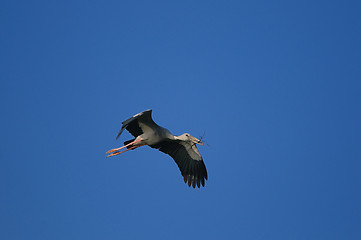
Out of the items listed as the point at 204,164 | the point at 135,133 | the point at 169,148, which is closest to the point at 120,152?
the point at 135,133

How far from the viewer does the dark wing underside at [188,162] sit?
54.0 ft

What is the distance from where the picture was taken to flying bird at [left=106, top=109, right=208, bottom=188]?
15.3 meters

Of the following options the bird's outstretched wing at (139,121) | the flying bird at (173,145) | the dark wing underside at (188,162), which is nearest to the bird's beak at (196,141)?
the flying bird at (173,145)

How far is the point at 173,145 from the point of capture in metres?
16.5

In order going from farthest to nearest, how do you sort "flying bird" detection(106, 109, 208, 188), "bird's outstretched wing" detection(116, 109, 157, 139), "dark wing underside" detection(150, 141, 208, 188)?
"dark wing underside" detection(150, 141, 208, 188), "flying bird" detection(106, 109, 208, 188), "bird's outstretched wing" detection(116, 109, 157, 139)

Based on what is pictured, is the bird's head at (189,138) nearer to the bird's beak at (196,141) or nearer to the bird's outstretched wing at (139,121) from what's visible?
the bird's beak at (196,141)

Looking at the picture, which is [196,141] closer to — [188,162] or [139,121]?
[188,162]

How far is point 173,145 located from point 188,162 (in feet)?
3.06

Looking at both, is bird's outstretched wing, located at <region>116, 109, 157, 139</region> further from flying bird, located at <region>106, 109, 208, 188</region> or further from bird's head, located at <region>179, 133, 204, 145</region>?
bird's head, located at <region>179, 133, 204, 145</region>

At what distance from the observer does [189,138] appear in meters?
15.9

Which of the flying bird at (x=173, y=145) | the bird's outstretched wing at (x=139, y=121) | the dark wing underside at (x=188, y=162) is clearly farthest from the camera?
the dark wing underside at (x=188, y=162)

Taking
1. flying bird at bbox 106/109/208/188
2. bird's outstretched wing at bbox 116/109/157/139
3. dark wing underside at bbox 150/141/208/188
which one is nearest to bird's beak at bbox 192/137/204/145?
flying bird at bbox 106/109/208/188

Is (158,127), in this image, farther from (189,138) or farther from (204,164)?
(204,164)

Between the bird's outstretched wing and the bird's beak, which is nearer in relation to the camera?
the bird's outstretched wing
